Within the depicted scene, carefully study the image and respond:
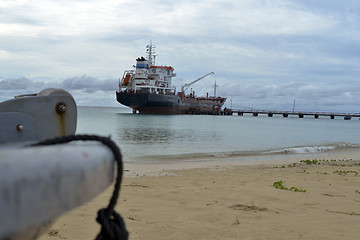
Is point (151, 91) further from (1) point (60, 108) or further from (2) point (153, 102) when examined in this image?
(1) point (60, 108)

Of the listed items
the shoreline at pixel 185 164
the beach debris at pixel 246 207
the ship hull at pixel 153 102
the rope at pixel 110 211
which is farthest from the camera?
the ship hull at pixel 153 102

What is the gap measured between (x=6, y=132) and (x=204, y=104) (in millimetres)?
79738

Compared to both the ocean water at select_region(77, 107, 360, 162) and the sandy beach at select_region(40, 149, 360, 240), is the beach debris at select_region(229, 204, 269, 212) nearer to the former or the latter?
the sandy beach at select_region(40, 149, 360, 240)

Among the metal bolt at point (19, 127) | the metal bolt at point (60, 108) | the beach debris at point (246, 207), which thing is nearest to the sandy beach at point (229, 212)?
the beach debris at point (246, 207)

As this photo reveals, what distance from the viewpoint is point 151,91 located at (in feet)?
201

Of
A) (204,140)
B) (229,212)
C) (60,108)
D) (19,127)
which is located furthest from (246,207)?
(204,140)

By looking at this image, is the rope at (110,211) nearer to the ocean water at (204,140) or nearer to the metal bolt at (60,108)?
the ocean water at (204,140)

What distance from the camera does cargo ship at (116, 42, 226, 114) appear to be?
5838 cm

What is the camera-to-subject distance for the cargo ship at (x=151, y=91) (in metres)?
58.4

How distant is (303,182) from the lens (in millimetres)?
7320

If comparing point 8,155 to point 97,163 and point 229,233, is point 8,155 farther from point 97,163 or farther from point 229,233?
point 229,233

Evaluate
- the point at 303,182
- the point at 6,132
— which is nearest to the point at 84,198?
the point at 6,132

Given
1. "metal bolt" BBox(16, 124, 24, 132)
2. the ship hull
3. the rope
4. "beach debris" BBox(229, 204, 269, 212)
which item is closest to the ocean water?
the rope

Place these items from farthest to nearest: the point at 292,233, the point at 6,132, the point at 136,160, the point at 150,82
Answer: the point at 150,82 < the point at 136,160 < the point at 292,233 < the point at 6,132
